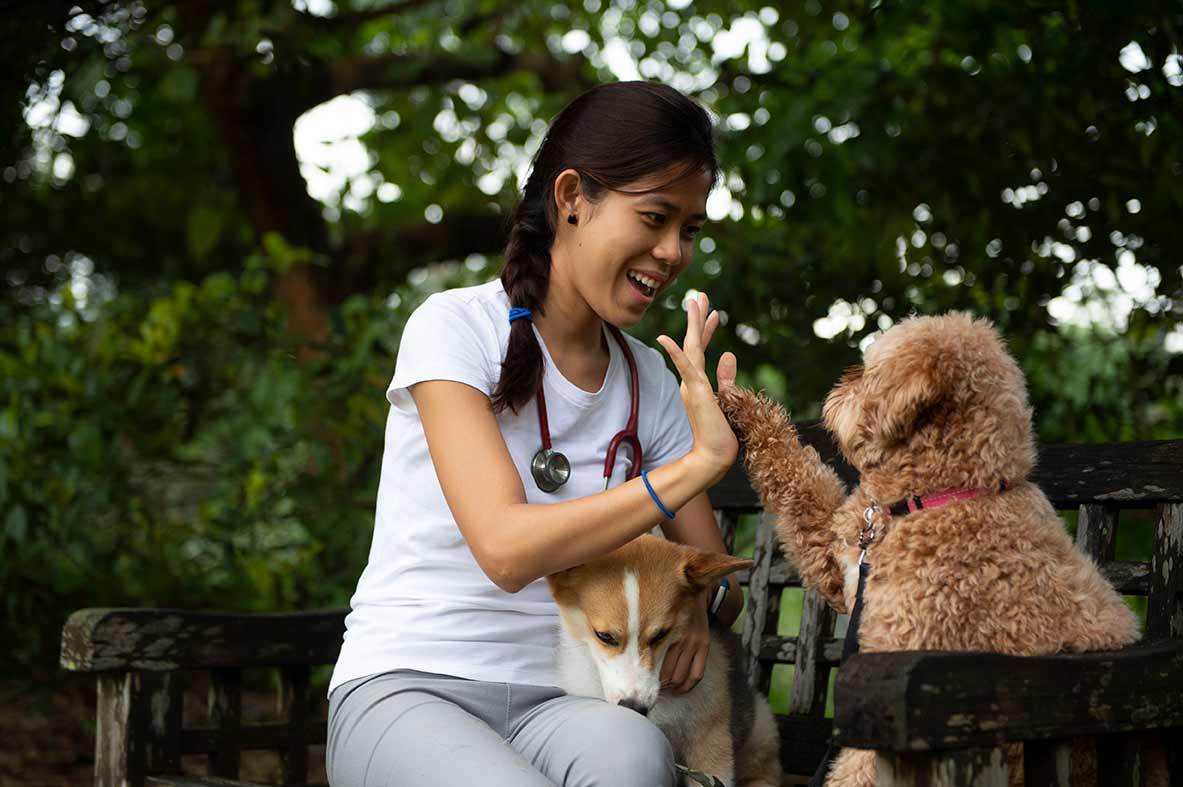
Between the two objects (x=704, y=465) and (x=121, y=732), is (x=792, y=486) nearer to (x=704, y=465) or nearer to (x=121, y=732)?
(x=704, y=465)

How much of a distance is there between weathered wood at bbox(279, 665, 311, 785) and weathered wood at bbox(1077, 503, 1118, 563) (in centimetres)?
195

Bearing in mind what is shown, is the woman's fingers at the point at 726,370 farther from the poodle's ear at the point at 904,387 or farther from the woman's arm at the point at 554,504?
the poodle's ear at the point at 904,387

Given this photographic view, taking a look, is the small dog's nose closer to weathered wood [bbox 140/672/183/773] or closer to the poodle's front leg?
the poodle's front leg

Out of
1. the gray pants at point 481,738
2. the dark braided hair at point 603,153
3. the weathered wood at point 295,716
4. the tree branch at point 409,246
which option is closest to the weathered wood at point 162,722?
the weathered wood at point 295,716

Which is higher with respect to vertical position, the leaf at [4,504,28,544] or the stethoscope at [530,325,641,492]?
the stethoscope at [530,325,641,492]

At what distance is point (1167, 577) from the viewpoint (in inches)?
99.3

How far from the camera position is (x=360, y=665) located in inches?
101

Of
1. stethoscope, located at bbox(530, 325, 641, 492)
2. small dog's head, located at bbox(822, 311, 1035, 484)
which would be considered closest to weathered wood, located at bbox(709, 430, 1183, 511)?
small dog's head, located at bbox(822, 311, 1035, 484)

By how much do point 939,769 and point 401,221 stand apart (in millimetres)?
6413

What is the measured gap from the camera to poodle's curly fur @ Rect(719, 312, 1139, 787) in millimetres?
2090

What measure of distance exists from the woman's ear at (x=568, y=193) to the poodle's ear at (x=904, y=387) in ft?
2.51

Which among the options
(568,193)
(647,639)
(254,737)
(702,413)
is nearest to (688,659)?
(647,639)

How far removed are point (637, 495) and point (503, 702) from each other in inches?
22.5

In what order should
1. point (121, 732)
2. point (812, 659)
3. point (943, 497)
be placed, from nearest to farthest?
1. point (943, 497)
2. point (121, 732)
3. point (812, 659)
